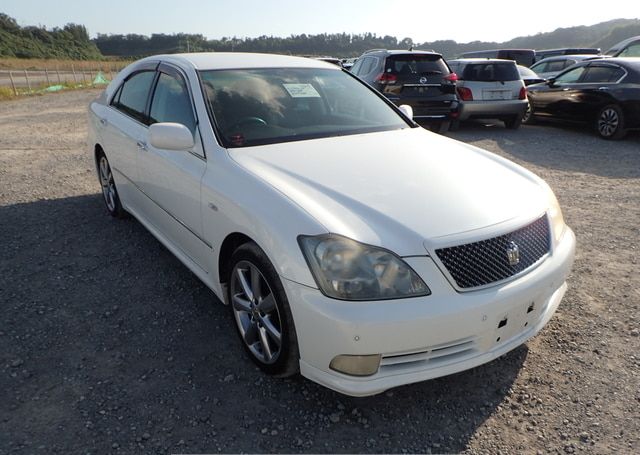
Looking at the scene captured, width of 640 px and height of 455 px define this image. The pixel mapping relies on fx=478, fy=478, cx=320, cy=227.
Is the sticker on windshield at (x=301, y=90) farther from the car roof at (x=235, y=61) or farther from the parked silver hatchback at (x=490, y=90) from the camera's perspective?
the parked silver hatchback at (x=490, y=90)

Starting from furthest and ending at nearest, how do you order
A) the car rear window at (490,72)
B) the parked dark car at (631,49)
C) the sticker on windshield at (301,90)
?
the parked dark car at (631,49) → the car rear window at (490,72) → the sticker on windshield at (301,90)

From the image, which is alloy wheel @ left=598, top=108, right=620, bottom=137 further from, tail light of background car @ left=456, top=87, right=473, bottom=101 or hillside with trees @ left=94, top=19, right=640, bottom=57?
hillside with trees @ left=94, top=19, right=640, bottom=57

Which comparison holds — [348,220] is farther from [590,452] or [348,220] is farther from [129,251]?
[129,251]

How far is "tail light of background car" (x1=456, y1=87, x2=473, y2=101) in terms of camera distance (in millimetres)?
9781

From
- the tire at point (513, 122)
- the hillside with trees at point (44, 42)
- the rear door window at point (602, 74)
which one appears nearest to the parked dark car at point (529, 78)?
the tire at point (513, 122)

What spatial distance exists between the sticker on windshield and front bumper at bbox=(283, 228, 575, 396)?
1.77m

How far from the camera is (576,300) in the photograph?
3355mm

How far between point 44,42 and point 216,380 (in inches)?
3530

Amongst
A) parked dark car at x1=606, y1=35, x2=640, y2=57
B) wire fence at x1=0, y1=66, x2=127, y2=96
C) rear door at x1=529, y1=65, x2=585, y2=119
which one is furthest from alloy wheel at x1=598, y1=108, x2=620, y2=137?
wire fence at x1=0, y1=66, x2=127, y2=96

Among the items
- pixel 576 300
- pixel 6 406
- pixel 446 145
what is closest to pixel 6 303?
pixel 6 406

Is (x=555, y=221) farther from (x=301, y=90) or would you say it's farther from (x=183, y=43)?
(x=183, y=43)

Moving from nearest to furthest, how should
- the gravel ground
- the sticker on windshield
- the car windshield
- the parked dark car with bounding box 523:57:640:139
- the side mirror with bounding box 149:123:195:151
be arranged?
1. the gravel ground
2. the side mirror with bounding box 149:123:195:151
3. the car windshield
4. the sticker on windshield
5. the parked dark car with bounding box 523:57:640:139

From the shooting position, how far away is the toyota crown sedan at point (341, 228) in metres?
2.05

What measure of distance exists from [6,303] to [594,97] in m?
9.80
